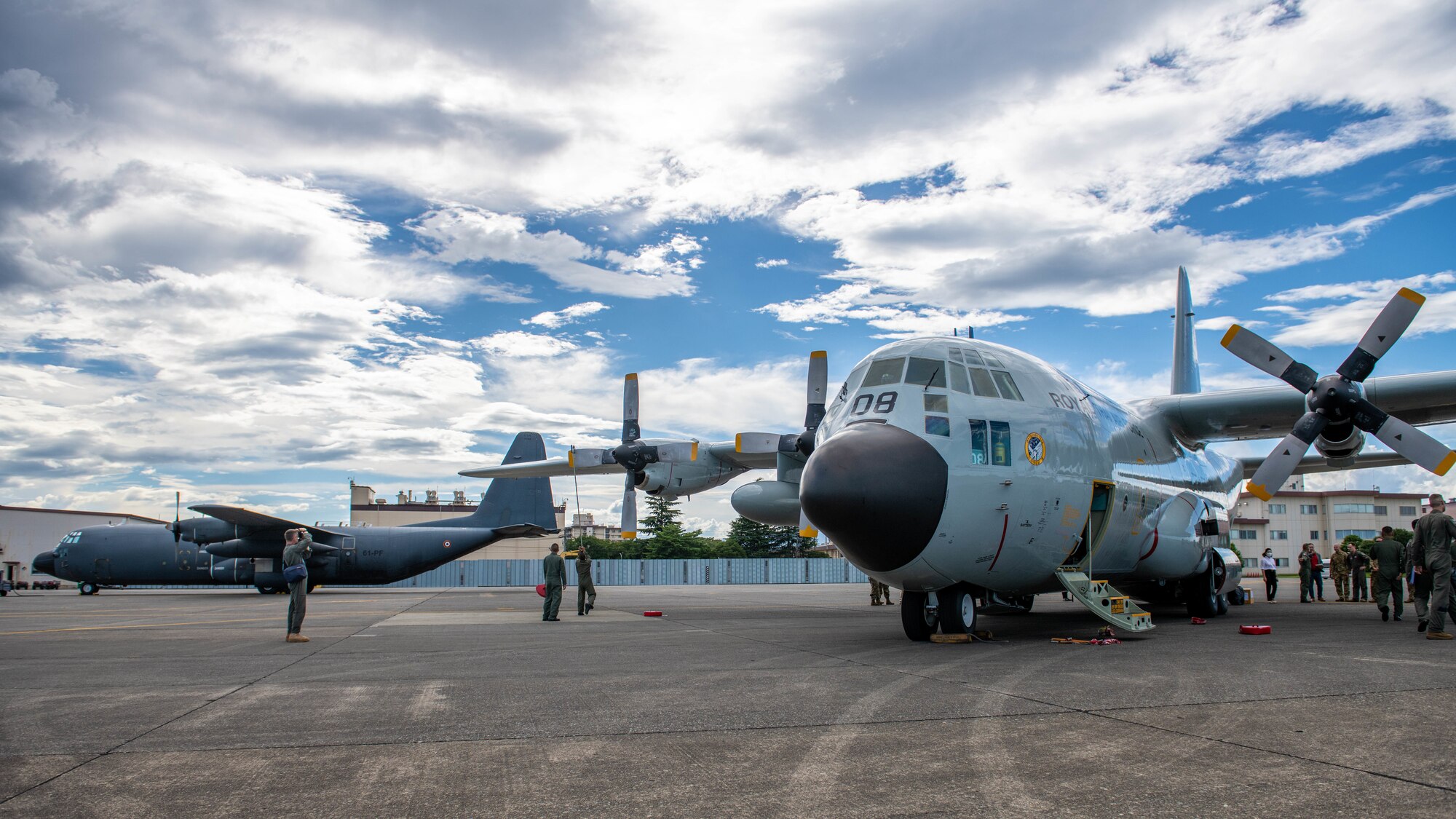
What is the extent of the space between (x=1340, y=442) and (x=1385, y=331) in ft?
5.91

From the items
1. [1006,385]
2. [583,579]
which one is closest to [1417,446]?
[1006,385]

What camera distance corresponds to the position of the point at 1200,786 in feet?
13.3

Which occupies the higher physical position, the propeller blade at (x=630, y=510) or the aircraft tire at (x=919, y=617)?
the propeller blade at (x=630, y=510)

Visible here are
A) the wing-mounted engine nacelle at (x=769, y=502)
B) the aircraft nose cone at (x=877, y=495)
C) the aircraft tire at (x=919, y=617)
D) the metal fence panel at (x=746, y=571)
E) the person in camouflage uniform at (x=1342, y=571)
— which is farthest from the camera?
the metal fence panel at (x=746, y=571)

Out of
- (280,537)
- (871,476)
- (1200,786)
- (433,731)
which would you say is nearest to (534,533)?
(280,537)

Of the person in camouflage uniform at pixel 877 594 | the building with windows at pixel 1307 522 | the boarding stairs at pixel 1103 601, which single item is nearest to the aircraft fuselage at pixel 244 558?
the person in camouflage uniform at pixel 877 594

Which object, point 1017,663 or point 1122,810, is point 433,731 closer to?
point 1122,810

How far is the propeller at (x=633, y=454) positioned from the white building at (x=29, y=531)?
2095 inches

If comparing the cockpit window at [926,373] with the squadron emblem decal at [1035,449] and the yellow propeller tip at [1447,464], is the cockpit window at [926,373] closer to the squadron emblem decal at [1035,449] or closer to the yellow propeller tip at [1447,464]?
the squadron emblem decal at [1035,449]

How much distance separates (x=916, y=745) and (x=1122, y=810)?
58.3 inches

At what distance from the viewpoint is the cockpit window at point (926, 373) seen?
36.0ft

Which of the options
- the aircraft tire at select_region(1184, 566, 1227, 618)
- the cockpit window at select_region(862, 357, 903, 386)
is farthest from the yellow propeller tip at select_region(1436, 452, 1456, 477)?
the cockpit window at select_region(862, 357, 903, 386)

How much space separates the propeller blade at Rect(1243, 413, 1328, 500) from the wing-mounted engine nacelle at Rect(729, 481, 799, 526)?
8.12m

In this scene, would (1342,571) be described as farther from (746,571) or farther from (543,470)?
(746,571)
